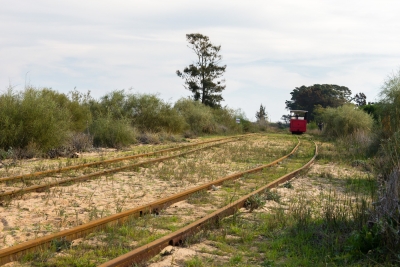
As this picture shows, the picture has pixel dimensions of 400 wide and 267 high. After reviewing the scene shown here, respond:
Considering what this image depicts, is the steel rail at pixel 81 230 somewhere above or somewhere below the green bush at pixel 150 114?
below

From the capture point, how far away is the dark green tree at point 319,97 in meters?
85.5

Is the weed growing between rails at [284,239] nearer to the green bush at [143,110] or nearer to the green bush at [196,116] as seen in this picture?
the green bush at [143,110]

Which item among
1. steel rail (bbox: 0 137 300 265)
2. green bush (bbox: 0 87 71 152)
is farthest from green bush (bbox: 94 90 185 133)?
steel rail (bbox: 0 137 300 265)

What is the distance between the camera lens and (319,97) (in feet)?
281

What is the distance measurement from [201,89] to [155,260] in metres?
49.4

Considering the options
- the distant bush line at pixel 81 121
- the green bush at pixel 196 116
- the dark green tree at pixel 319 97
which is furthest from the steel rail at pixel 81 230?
the dark green tree at pixel 319 97

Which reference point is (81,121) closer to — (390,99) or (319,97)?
(390,99)

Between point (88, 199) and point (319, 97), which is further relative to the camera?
point (319, 97)

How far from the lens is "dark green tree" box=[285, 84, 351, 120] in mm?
85500

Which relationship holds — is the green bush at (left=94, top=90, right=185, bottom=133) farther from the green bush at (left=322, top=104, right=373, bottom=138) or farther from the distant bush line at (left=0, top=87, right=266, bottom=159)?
the green bush at (left=322, top=104, right=373, bottom=138)

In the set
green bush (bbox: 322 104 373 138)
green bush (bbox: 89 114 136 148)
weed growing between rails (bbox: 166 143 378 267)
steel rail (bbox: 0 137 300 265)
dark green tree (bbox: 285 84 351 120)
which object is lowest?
weed growing between rails (bbox: 166 143 378 267)

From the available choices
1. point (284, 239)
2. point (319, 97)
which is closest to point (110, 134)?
point (284, 239)

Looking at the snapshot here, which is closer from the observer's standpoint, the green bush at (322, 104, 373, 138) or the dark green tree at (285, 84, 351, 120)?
the green bush at (322, 104, 373, 138)

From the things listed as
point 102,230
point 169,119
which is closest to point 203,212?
point 102,230
